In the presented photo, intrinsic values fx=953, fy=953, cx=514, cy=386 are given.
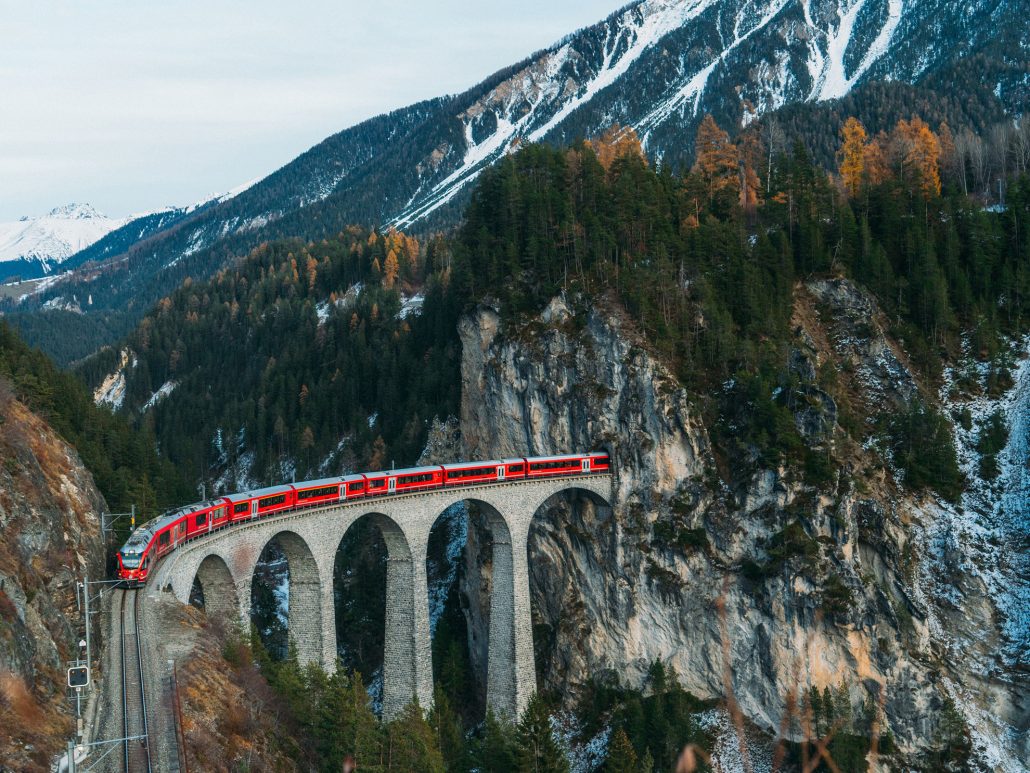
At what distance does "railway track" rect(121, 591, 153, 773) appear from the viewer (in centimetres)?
3125

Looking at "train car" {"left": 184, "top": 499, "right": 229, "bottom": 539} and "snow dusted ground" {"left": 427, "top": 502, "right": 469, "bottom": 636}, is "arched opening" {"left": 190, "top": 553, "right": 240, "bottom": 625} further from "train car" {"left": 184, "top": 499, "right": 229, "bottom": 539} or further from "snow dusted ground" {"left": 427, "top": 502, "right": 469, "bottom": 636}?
"snow dusted ground" {"left": 427, "top": 502, "right": 469, "bottom": 636}

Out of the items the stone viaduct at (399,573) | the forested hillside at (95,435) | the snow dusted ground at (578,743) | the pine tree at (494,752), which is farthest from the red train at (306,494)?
the snow dusted ground at (578,743)

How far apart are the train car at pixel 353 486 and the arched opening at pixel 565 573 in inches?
579

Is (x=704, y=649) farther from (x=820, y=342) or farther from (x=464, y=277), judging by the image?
(x=464, y=277)

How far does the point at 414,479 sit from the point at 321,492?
660cm

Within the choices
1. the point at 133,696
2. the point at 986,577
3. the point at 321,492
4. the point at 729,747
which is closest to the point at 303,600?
the point at 321,492

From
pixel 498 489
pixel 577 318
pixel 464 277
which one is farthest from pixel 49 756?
pixel 464 277

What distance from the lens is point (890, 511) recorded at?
64062 millimetres

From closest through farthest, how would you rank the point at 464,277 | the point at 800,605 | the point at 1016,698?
the point at 1016,698, the point at 800,605, the point at 464,277

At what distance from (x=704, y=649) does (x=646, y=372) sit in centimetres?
1977

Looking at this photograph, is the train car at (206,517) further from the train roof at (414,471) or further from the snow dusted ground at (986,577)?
the snow dusted ground at (986,577)

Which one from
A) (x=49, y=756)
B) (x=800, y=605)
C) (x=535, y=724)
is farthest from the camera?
(x=800, y=605)

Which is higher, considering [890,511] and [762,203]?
[762,203]

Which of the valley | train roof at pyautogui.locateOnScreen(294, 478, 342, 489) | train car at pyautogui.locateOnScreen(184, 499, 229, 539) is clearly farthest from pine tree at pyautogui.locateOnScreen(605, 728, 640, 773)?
train car at pyautogui.locateOnScreen(184, 499, 229, 539)
